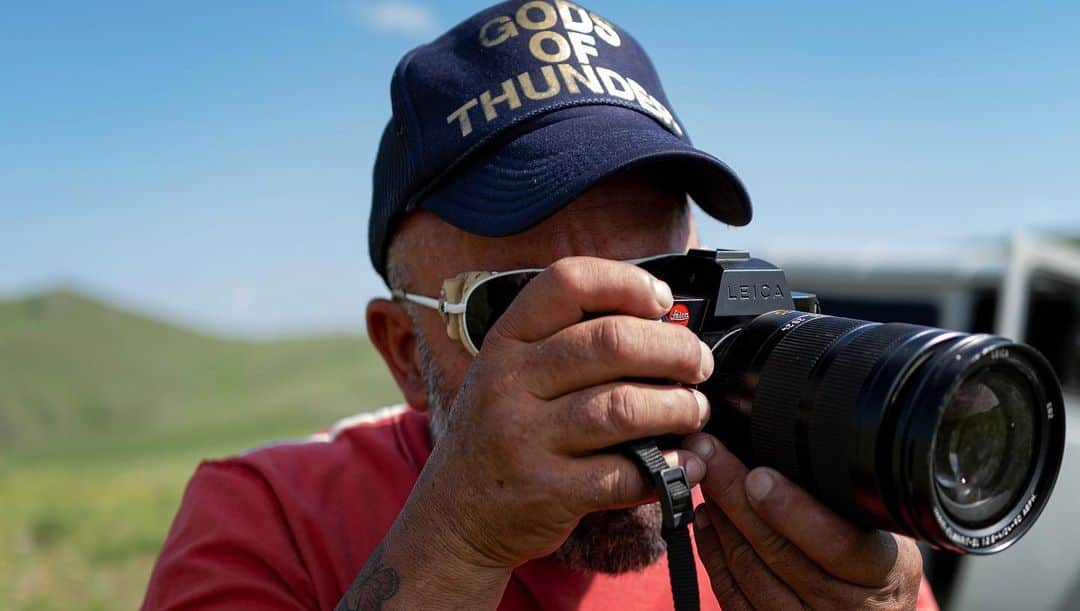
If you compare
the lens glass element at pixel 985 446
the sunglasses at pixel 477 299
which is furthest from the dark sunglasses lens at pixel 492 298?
the lens glass element at pixel 985 446

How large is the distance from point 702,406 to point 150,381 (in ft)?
74.5

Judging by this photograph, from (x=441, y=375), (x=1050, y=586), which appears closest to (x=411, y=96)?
(x=441, y=375)

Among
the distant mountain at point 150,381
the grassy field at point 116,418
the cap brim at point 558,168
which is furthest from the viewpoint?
the distant mountain at point 150,381

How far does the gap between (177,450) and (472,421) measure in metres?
14.3

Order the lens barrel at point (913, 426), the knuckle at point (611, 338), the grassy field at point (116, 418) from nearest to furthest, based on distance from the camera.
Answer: the lens barrel at point (913, 426), the knuckle at point (611, 338), the grassy field at point (116, 418)

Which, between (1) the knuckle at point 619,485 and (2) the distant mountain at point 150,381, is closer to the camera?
(1) the knuckle at point 619,485

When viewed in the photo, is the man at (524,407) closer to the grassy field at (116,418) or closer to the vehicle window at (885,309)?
the grassy field at (116,418)

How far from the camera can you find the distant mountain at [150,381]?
1734 cm

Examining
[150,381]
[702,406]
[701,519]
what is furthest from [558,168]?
[150,381]

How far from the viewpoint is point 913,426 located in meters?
1.14

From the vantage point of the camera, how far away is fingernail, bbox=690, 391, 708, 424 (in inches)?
53.4

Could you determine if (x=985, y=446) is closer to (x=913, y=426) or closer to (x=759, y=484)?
(x=913, y=426)

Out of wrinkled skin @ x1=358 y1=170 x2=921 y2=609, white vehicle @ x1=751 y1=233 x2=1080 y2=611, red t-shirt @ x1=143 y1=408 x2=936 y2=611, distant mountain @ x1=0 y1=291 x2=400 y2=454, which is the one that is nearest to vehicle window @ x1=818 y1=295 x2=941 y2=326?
white vehicle @ x1=751 y1=233 x2=1080 y2=611

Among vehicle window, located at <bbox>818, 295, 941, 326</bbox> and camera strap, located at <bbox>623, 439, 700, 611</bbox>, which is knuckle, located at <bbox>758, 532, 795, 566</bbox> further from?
vehicle window, located at <bbox>818, 295, 941, 326</bbox>
